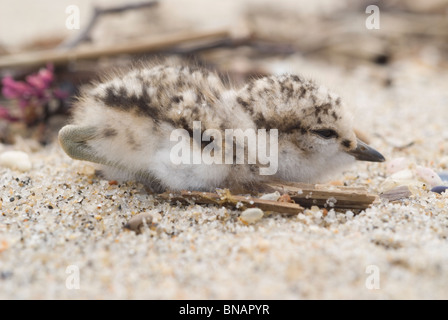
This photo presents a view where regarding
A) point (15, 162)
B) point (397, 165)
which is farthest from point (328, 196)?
point (15, 162)

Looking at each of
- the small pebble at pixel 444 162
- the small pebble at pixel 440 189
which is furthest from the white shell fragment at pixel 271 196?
the small pebble at pixel 444 162

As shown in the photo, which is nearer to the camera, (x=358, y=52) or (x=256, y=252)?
(x=256, y=252)

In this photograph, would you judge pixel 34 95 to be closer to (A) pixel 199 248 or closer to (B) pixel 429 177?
(A) pixel 199 248

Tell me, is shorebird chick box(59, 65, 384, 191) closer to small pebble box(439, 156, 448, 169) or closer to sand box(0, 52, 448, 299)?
sand box(0, 52, 448, 299)

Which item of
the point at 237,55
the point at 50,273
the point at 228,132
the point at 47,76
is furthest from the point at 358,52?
the point at 50,273

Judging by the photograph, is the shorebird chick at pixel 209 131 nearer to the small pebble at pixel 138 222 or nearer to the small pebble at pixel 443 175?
the small pebble at pixel 138 222

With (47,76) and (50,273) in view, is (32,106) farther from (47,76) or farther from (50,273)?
(50,273)

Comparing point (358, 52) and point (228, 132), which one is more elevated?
point (358, 52)
